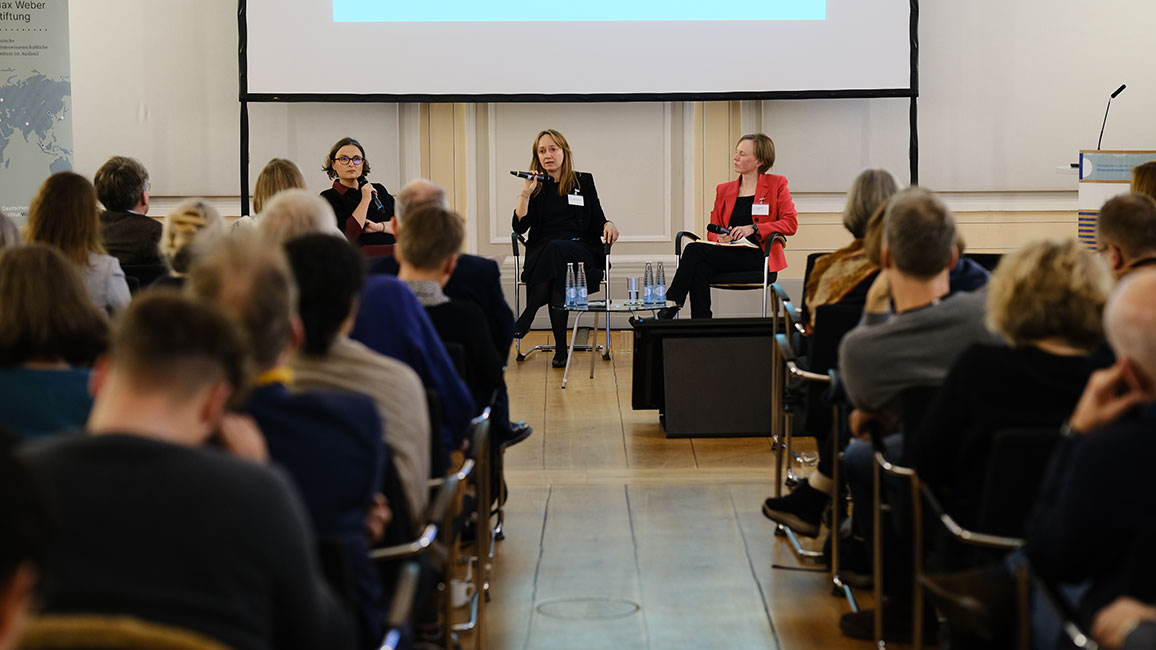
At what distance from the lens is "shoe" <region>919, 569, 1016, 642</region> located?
2.30 metres

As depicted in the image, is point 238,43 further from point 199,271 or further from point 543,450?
point 199,271

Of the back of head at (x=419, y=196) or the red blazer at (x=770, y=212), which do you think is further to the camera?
the red blazer at (x=770, y=212)

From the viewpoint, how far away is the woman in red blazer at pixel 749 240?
313 inches

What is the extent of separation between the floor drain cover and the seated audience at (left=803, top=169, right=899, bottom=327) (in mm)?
1172

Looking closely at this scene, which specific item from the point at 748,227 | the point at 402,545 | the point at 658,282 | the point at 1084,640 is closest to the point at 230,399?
the point at 402,545

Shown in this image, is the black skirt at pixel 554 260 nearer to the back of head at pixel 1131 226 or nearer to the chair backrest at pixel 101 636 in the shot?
the back of head at pixel 1131 226

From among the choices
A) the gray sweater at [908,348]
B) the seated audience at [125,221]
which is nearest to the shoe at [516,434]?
the gray sweater at [908,348]

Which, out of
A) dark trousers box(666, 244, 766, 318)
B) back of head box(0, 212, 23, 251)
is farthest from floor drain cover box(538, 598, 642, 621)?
dark trousers box(666, 244, 766, 318)

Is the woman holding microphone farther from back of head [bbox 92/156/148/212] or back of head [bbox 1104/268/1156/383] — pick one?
back of head [bbox 1104/268/1156/383]

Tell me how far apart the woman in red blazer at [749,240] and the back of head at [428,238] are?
437 centimetres

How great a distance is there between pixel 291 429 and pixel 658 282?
204 inches

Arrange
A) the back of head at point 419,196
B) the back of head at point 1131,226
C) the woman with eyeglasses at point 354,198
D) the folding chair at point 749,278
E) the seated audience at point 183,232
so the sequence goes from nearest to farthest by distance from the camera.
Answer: the back of head at point 1131,226 → the seated audience at point 183,232 → the back of head at point 419,196 → the woman with eyeglasses at point 354,198 → the folding chair at point 749,278

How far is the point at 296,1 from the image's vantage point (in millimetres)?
8688

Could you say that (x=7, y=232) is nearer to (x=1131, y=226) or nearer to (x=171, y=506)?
(x=171, y=506)
